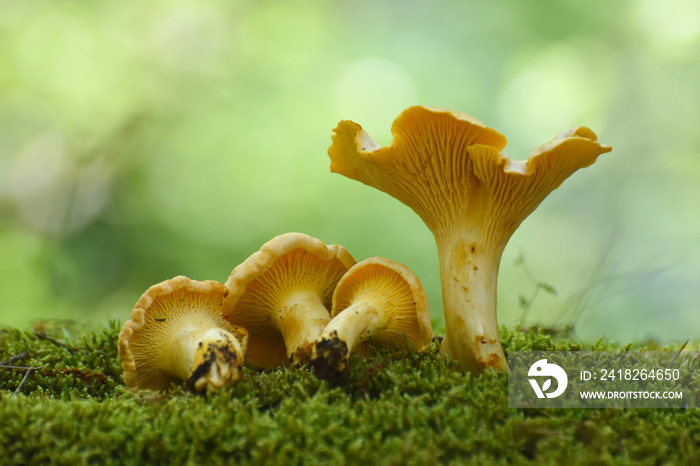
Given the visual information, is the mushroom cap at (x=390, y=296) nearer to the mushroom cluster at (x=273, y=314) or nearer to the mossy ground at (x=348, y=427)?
the mushroom cluster at (x=273, y=314)

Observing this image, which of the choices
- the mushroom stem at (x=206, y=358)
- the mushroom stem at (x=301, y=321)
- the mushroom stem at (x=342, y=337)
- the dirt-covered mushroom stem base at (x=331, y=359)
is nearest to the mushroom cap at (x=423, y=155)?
the mushroom stem at (x=342, y=337)

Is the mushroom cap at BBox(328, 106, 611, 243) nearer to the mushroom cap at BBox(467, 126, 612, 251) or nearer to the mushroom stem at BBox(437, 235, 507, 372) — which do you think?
the mushroom cap at BBox(467, 126, 612, 251)

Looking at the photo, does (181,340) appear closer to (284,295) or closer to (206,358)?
(206,358)

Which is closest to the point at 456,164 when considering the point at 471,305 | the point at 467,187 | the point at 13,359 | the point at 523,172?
the point at 467,187

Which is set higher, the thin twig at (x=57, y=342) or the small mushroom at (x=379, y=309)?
the small mushroom at (x=379, y=309)

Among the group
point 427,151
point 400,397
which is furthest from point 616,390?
point 427,151

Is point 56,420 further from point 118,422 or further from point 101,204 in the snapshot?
point 101,204

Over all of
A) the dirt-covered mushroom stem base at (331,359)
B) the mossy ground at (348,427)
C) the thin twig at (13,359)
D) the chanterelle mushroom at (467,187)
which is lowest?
the mossy ground at (348,427)
